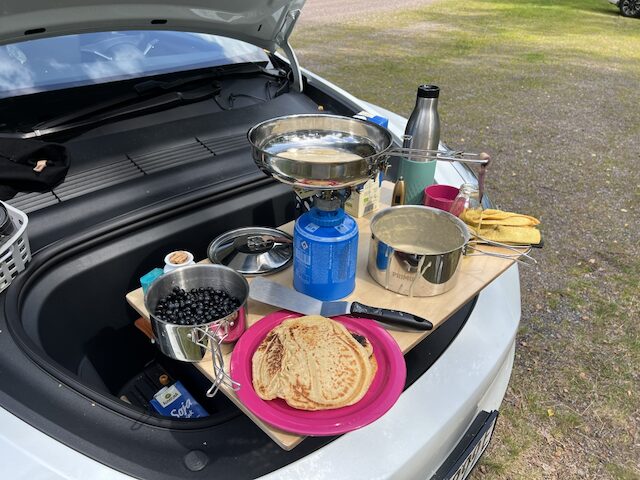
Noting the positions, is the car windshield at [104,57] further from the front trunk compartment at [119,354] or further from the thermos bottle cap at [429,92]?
the thermos bottle cap at [429,92]

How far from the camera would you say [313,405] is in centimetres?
98

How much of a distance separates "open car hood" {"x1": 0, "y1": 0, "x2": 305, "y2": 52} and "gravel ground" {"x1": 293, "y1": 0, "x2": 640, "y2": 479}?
6.13 ft

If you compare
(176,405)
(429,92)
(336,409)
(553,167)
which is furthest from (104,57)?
(553,167)

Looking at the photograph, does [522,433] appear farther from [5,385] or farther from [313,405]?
[5,385]

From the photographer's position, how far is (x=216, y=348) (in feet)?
3.40

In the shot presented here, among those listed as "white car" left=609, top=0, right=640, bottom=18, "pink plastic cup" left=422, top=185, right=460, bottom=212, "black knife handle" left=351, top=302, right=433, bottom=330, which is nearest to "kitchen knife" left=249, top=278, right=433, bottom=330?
"black knife handle" left=351, top=302, right=433, bottom=330

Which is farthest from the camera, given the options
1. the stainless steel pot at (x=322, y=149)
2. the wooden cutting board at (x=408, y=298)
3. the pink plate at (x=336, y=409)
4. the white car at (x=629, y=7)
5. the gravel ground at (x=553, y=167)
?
the white car at (x=629, y=7)

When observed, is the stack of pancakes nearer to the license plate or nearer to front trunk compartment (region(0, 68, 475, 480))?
front trunk compartment (region(0, 68, 475, 480))

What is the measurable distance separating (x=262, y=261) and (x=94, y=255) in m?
0.50

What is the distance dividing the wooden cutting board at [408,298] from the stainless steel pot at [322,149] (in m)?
0.32

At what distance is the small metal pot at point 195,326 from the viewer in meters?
1.04

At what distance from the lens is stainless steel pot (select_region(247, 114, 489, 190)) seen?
41.6 inches

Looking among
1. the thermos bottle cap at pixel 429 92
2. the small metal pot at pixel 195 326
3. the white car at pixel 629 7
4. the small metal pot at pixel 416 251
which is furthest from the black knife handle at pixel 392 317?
the white car at pixel 629 7

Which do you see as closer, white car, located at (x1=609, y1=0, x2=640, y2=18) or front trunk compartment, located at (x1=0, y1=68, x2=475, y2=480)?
front trunk compartment, located at (x1=0, y1=68, x2=475, y2=480)
